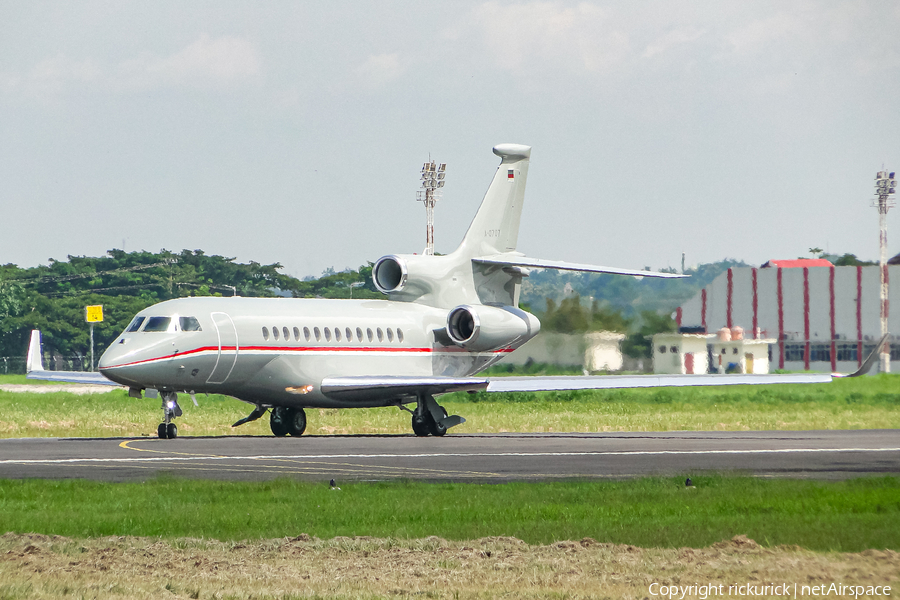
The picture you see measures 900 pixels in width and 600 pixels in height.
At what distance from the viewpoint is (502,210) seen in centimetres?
4472

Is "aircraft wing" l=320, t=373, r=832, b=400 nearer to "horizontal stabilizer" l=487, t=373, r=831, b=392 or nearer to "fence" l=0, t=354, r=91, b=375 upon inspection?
"horizontal stabilizer" l=487, t=373, r=831, b=392

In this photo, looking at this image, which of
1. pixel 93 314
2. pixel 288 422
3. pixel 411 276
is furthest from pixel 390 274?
pixel 93 314

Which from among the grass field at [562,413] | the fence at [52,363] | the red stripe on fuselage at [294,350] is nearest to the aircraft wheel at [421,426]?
the red stripe on fuselage at [294,350]

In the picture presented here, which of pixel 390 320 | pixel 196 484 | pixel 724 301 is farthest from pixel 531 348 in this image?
pixel 724 301

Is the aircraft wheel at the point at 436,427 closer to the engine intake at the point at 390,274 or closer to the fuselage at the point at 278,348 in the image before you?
the fuselage at the point at 278,348

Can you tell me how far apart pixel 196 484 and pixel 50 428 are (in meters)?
23.9

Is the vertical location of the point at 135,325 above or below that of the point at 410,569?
above

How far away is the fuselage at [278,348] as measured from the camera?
34.0 m

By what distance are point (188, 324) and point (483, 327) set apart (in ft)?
34.7

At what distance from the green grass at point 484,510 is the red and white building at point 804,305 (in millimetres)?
75046

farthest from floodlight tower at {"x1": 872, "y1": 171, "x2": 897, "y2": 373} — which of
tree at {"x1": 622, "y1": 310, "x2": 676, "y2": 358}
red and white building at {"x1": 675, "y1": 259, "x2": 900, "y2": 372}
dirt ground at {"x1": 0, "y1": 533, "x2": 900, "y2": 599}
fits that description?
dirt ground at {"x1": 0, "y1": 533, "x2": 900, "y2": 599}

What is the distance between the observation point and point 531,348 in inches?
1848

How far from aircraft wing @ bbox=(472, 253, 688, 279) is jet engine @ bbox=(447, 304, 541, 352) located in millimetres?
1631

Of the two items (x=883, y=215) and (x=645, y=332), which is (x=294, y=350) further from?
(x=883, y=215)
